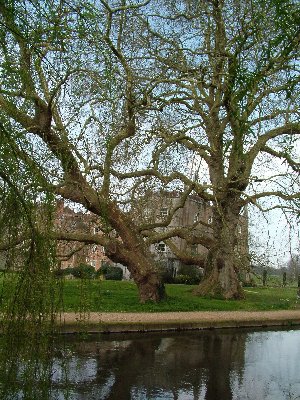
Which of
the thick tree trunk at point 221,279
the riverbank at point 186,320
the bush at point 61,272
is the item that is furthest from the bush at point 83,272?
the thick tree trunk at point 221,279

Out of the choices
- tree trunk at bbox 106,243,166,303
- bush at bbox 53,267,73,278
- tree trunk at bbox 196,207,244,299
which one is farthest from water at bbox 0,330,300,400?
tree trunk at bbox 196,207,244,299

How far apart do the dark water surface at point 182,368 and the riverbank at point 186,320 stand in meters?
0.45

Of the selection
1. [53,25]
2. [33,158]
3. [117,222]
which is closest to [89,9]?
[53,25]

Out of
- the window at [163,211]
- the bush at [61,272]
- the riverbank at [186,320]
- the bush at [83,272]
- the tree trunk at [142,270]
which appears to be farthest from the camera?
the window at [163,211]

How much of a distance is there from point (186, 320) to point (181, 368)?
18.8 ft

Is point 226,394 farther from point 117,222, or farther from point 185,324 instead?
→ point 117,222

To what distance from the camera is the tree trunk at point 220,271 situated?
2355 cm

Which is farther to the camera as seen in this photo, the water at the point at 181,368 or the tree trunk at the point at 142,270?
the tree trunk at the point at 142,270

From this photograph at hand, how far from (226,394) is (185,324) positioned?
7.39 metres

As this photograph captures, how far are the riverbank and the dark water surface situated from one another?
1.49 feet

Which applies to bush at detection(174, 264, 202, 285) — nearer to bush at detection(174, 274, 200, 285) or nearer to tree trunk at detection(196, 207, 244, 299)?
bush at detection(174, 274, 200, 285)

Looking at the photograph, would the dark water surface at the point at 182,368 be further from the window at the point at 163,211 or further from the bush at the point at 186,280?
the bush at the point at 186,280

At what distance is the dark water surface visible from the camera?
342 inches

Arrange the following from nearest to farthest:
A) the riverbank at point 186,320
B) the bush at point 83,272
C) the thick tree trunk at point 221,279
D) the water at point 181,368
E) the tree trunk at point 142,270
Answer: the bush at point 83,272, the water at point 181,368, the riverbank at point 186,320, the tree trunk at point 142,270, the thick tree trunk at point 221,279
